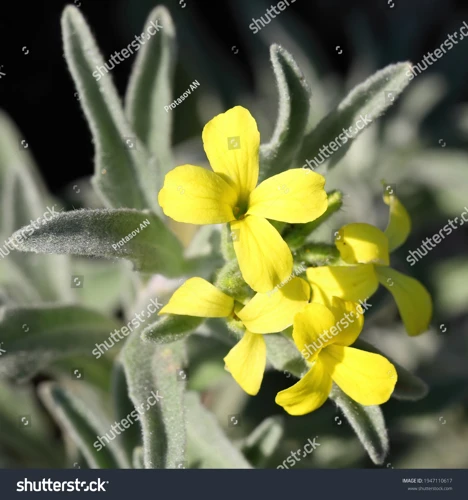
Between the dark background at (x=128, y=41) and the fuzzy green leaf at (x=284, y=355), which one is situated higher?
the dark background at (x=128, y=41)

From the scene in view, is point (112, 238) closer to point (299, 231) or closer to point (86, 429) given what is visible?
point (299, 231)

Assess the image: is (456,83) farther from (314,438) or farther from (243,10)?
(314,438)

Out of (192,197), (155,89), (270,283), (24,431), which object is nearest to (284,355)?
(270,283)

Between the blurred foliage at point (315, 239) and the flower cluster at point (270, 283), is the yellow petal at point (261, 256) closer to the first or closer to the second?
the flower cluster at point (270, 283)

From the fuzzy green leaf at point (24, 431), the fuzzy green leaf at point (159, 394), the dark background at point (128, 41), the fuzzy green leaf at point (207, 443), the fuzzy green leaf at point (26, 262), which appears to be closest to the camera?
the fuzzy green leaf at point (159, 394)

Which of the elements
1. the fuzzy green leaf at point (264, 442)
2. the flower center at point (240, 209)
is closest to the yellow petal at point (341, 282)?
the flower center at point (240, 209)

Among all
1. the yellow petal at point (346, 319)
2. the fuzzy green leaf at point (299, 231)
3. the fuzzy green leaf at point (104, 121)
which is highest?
the fuzzy green leaf at point (104, 121)

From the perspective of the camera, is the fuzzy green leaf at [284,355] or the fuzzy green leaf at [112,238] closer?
the fuzzy green leaf at [112,238]

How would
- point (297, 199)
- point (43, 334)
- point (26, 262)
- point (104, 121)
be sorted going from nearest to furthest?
point (297, 199)
point (104, 121)
point (43, 334)
point (26, 262)
